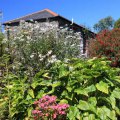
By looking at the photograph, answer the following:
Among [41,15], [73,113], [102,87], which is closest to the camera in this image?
[73,113]

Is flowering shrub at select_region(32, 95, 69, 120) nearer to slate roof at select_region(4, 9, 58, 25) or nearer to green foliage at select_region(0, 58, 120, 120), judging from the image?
green foliage at select_region(0, 58, 120, 120)

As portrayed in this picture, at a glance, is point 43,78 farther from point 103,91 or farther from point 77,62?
point 103,91

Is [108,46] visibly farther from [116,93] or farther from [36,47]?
[116,93]

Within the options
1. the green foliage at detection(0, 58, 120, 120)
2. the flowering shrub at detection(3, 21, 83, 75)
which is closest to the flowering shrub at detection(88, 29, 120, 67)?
the flowering shrub at detection(3, 21, 83, 75)

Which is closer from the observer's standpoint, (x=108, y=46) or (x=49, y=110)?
(x=49, y=110)

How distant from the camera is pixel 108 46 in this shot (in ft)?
35.3

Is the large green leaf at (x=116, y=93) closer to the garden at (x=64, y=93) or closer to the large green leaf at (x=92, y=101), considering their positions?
the garden at (x=64, y=93)

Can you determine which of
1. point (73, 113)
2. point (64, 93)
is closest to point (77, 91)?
point (64, 93)

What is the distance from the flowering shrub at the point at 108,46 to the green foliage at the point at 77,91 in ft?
13.3

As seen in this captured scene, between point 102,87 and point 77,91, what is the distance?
437 mm

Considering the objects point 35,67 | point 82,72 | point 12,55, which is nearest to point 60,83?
point 82,72

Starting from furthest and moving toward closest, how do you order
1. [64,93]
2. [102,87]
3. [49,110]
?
[64,93]
[102,87]
[49,110]

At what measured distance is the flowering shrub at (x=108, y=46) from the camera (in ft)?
34.3

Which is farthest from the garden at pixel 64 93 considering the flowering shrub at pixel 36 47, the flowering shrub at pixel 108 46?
the flowering shrub at pixel 108 46
